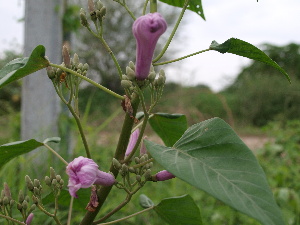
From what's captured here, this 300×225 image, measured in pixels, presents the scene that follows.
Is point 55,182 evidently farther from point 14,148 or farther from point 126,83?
point 126,83

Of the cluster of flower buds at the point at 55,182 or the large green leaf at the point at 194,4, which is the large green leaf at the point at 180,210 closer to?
the cluster of flower buds at the point at 55,182

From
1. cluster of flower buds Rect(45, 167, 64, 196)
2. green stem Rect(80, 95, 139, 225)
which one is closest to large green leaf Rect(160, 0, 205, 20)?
green stem Rect(80, 95, 139, 225)

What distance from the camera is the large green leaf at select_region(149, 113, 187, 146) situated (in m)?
0.98

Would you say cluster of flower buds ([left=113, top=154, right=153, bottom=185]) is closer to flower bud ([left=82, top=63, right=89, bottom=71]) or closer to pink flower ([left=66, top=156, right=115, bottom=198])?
pink flower ([left=66, top=156, right=115, bottom=198])

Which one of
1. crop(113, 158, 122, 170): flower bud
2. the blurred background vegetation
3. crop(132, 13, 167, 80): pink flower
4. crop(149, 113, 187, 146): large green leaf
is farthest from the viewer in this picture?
the blurred background vegetation

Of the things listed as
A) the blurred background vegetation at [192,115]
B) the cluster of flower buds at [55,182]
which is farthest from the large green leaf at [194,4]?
the blurred background vegetation at [192,115]

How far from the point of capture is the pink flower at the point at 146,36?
2.07ft

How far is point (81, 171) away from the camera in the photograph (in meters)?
0.67

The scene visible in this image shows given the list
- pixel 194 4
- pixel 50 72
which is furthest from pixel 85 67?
pixel 194 4

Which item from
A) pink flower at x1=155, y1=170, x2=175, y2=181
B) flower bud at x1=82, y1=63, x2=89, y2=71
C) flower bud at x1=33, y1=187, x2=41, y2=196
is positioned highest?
flower bud at x1=82, y1=63, x2=89, y2=71

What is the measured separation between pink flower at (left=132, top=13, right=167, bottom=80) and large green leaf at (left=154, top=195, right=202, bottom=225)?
33 cm

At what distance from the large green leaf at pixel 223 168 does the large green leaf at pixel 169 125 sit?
1.01 ft

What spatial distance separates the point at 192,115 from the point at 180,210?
384 cm

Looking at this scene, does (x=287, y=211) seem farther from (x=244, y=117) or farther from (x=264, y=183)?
(x=244, y=117)
